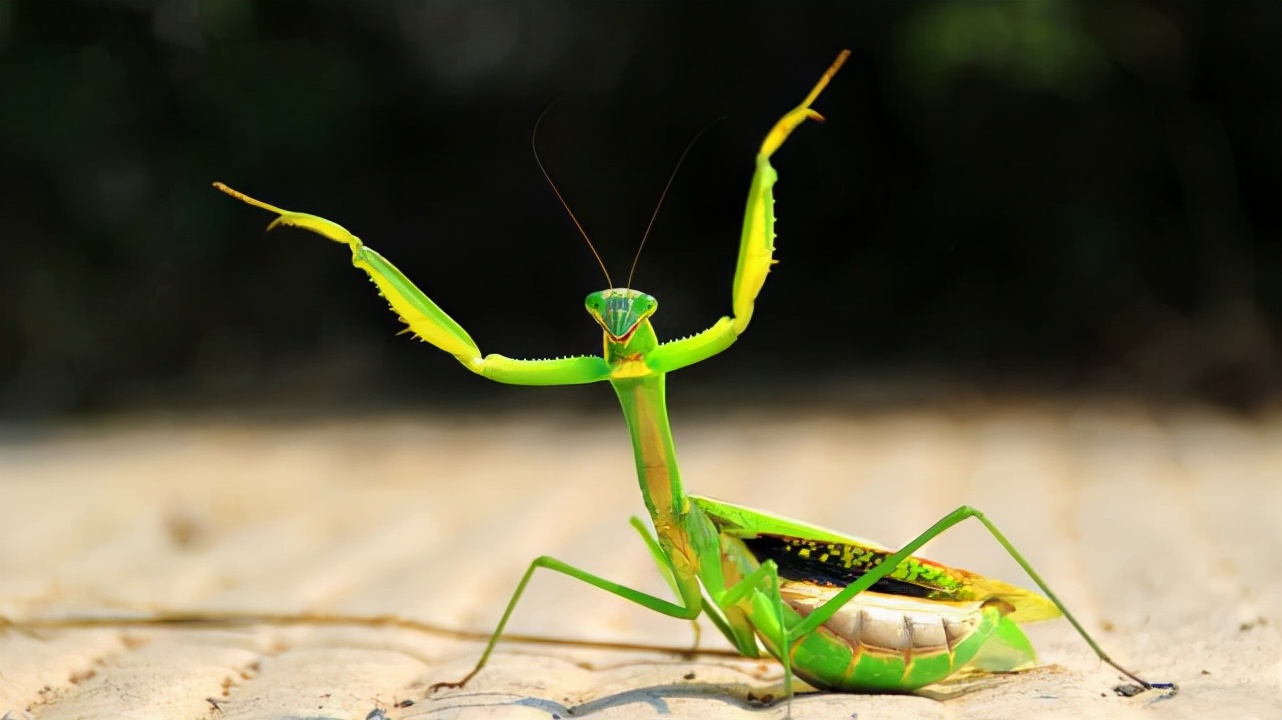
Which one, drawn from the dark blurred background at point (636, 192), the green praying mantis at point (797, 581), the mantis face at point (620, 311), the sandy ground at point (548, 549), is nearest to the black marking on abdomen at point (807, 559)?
the green praying mantis at point (797, 581)

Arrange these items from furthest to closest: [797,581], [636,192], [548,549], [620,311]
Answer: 1. [636,192]
2. [548,549]
3. [797,581]
4. [620,311]

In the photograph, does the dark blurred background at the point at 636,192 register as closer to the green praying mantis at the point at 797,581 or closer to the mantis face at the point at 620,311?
the green praying mantis at the point at 797,581

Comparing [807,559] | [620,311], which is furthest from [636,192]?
[620,311]

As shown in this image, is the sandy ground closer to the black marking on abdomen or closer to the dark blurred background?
the black marking on abdomen

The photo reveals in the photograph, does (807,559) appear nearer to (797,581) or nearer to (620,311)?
(797,581)

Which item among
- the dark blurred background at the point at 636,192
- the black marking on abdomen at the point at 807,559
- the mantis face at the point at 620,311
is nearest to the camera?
the mantis face at the point at 620,311

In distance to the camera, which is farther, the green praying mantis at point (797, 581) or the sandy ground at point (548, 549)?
the sandy ground at point (548, 549)

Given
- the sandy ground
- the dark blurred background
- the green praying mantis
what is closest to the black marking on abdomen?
the green praying mantis
